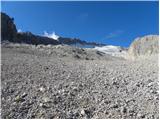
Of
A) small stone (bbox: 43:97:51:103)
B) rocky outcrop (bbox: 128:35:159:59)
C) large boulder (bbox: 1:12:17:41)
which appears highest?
large boulder (bbox: 1:12:17:41)

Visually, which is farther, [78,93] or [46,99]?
[78,93]

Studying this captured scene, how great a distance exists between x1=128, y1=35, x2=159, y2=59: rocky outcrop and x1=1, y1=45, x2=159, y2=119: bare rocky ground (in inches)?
428

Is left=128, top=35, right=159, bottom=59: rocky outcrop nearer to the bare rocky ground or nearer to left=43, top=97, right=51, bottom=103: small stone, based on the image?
the bare rocky ground

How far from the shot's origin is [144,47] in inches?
1019

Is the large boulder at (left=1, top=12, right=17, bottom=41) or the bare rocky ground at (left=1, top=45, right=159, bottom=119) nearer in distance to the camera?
the bare rocky ground at (left=1, top=45, right=159, bottom=119)

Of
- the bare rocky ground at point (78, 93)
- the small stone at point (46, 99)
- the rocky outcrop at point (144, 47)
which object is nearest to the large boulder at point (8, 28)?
the rocky outcrop at point (144, 47)

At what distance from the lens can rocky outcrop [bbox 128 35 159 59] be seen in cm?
2328

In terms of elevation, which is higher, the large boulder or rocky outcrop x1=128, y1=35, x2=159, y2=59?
the large boulder

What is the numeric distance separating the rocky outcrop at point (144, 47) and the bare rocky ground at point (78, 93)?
1087 cm

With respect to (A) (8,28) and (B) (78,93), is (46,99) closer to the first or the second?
(B) (78,93)

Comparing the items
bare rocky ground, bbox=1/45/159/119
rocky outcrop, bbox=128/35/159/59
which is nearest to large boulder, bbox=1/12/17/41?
rocky outcrop, bbox=128/35/159/59

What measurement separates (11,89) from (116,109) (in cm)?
355

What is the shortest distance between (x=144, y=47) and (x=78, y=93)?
1759 centimetres

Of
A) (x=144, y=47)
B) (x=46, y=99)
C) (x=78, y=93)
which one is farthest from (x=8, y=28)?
(x=46, y=99)
